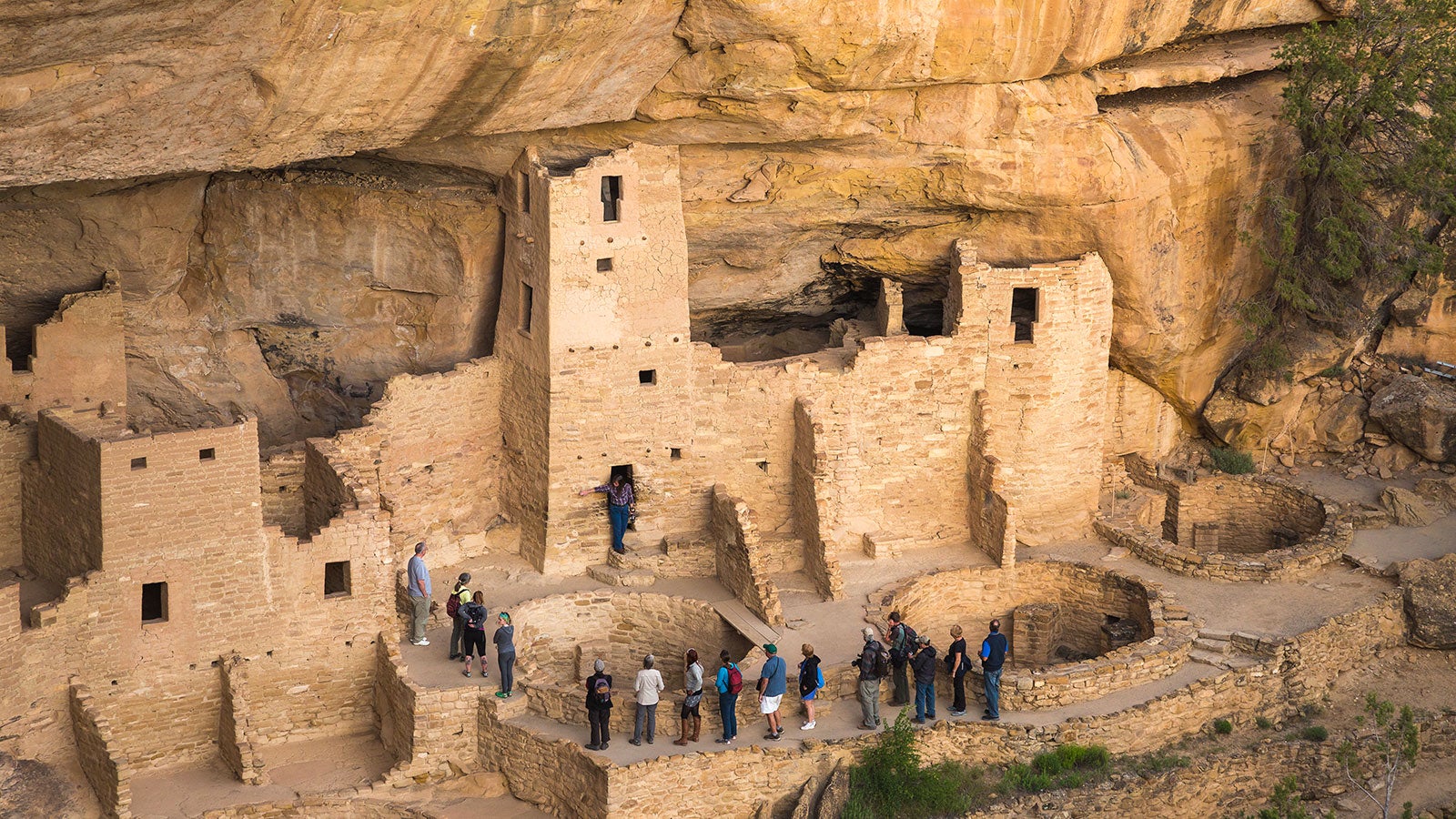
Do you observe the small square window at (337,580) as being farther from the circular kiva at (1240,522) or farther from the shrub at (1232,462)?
the shrub at (1232,462)

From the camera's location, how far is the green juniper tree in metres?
26.4

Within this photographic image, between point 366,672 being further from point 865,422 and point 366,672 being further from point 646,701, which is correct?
point 865,422

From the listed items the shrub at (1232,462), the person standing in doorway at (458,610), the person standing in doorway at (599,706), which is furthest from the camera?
the shrub at (1232,462)

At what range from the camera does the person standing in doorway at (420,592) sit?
77.4 feet

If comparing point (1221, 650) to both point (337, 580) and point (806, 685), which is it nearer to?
point (806, 685)

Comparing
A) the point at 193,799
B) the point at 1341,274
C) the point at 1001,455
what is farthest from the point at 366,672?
the point at 1341,274

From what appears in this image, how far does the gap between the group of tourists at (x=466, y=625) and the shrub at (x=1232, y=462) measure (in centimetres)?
1182

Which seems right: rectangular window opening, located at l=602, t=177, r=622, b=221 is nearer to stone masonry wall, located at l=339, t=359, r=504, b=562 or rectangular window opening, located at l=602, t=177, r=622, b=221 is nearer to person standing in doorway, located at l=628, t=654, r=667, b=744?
stone masonry wall, located at l=339, t=359, r=504, b=562

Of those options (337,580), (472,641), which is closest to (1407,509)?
(472,641)

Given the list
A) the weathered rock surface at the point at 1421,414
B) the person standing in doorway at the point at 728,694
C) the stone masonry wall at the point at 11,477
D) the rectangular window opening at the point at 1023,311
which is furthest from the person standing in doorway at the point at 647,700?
the weathered rock surface at the point at 1421,414

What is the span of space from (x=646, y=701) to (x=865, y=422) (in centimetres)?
623

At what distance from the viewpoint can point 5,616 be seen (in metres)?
20.4

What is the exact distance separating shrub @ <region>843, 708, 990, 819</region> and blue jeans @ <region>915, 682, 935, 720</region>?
0.44 meters

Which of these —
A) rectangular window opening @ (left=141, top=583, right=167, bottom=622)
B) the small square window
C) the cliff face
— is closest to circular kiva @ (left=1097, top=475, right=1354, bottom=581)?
the cliff face
